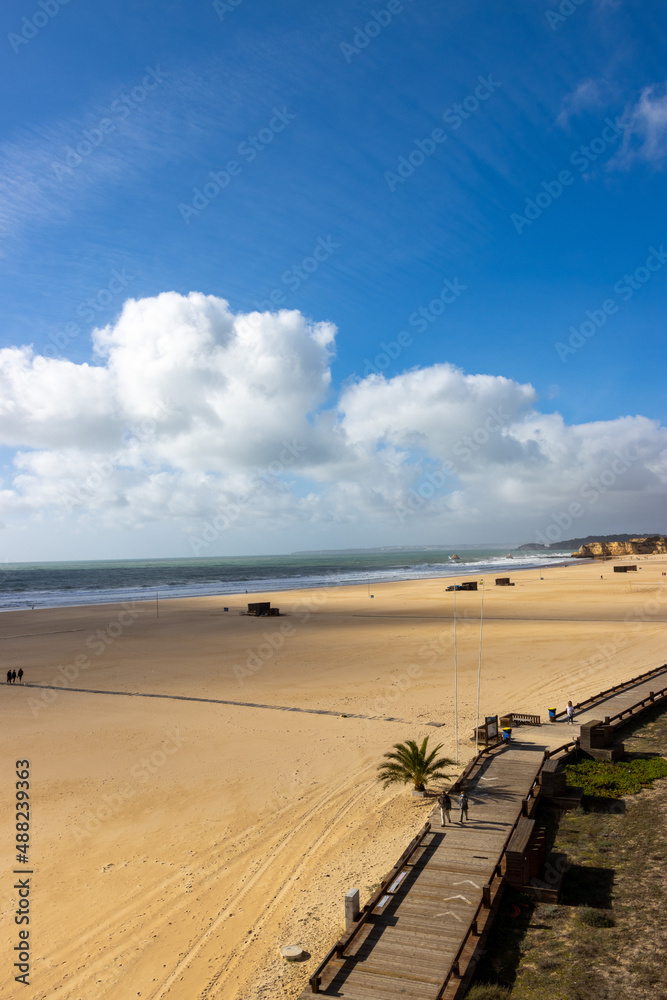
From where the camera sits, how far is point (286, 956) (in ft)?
35.3

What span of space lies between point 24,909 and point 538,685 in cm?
2252

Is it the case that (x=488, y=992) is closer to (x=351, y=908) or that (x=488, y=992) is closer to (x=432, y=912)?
(x=432, y=912)

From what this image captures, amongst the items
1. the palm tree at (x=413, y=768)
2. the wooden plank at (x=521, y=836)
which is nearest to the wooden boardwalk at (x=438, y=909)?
the wooden plank at (x=521, y=836)

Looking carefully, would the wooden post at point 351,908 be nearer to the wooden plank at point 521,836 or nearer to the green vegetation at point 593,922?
the green vegetation at point 593,922

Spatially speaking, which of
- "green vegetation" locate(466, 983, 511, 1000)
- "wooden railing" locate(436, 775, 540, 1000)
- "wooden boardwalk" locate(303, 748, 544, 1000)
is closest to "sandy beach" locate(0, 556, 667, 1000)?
"wooden boardwalk" locate(303, 748, 544, 1000)

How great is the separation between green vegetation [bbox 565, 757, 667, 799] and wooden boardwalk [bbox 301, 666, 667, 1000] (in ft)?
4.80

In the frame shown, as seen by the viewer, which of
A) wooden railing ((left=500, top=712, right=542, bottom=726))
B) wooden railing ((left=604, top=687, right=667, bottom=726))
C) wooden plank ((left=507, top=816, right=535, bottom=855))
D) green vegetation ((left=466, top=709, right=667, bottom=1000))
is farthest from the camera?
wooden railing ((left=500, top=712, right=542, bottom=726))

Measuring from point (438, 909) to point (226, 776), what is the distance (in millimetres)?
9819

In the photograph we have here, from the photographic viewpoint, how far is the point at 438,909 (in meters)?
11.2

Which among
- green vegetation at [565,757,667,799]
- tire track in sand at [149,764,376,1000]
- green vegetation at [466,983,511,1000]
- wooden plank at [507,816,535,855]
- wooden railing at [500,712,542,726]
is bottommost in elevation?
tire track in sand at [149,764,376,1000]

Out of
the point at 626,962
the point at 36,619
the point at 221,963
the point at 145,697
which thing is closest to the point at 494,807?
the point at 626,962

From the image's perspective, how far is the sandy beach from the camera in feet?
37.5

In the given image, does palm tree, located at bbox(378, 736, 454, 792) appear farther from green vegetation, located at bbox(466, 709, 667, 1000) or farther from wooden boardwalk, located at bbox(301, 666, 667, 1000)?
green vegetation, located at bbox(466, 709, 667, 1000)

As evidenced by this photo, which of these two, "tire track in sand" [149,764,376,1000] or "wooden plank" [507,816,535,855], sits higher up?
"wooden plank" [507,816,535,855]
